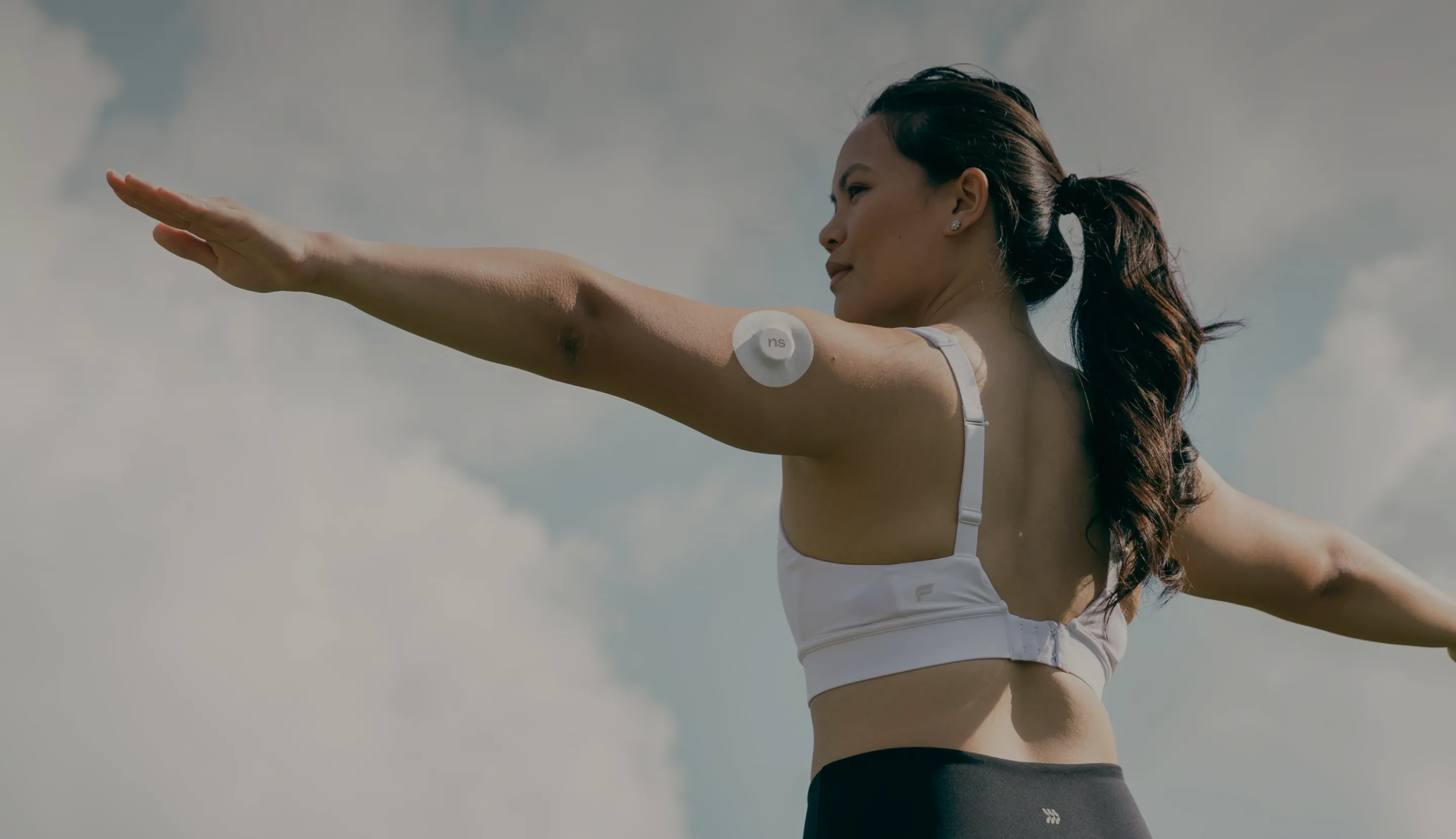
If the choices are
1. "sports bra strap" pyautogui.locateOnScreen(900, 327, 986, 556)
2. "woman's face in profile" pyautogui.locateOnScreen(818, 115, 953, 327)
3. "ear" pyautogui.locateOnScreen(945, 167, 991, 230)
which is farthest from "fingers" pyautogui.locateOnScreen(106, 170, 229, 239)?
"ear" pyautogui.locateOnScreen(945, 167, 991, 230)

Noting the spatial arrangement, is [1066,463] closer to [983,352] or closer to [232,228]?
[983,352]

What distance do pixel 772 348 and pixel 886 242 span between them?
0.90 m

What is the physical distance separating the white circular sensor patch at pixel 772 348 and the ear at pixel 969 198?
90 centimetres

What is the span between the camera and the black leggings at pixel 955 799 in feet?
8.51

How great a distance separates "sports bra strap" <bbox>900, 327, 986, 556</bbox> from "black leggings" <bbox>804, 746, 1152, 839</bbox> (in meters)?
0.45

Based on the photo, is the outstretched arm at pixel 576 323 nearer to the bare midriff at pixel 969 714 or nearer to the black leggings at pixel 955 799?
the bare midriff at pixel 969 714

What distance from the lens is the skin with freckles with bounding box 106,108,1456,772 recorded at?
2.34m

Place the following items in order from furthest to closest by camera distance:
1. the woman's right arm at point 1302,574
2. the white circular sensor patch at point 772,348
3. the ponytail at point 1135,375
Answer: the woman's right arm at point 1302,574, the ponytail at point 1135,375, the white circular sensor patch at point 772,348

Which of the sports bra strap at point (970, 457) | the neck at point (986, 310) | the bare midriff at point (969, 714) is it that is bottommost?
the bare midriff at point (969, 714)

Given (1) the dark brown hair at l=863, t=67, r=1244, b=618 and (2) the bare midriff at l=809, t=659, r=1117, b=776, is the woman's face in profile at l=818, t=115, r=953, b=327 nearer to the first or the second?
(1) the dark brown hair at l=863, t=67, r=1244, b=618

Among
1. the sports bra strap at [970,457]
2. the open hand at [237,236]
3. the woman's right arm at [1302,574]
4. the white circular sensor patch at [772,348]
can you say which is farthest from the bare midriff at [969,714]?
the open hand at [237,236]

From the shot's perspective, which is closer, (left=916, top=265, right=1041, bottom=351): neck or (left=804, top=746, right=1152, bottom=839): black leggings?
(left=804, top=746, right=1152, bottom=839): black leggings

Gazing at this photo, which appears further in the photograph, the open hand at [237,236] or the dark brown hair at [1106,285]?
the dark brown hair at [1106,285]

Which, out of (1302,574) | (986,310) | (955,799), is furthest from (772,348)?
(1302,574)
